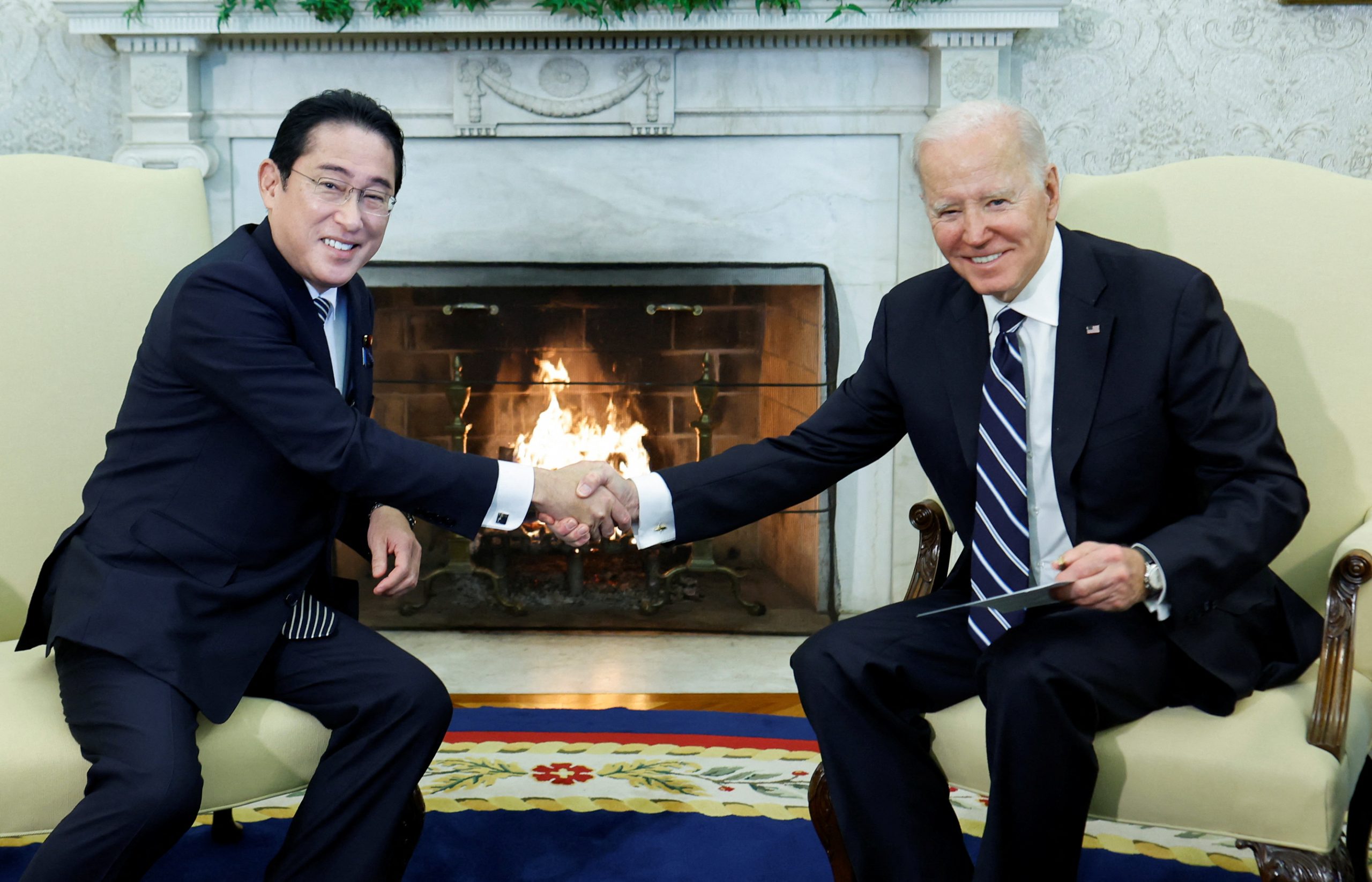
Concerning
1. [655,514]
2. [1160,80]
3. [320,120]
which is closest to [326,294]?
[320,120]

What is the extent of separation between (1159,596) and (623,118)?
2.19 metres

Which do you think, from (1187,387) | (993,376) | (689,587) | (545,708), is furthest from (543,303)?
(1187,387)

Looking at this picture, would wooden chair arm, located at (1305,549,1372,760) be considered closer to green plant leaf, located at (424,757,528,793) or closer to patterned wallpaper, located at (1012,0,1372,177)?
green plant leaf, located at (424,757,528,793)

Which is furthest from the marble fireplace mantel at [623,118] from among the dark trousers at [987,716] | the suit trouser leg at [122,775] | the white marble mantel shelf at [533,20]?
the suit trouser leg at [122,775]

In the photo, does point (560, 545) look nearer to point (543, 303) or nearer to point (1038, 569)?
point (543, 303)

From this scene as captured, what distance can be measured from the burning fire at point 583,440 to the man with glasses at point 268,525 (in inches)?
67.6

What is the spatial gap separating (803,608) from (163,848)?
90.5 inches

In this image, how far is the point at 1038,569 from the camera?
1641 millimetres

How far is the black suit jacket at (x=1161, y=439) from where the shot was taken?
58.6 inches

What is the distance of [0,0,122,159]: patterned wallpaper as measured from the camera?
319 cm

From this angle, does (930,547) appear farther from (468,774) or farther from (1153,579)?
(468,774)

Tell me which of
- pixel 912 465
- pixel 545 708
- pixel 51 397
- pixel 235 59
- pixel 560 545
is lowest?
pixel 545 708

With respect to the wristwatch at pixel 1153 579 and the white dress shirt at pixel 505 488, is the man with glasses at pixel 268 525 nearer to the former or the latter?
the white dress shirt at pixel 505 488

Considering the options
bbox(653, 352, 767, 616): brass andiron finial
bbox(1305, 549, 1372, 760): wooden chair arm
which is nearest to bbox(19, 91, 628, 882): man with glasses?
bbox(1305, 549, 1372, 760): wooden chair arm
